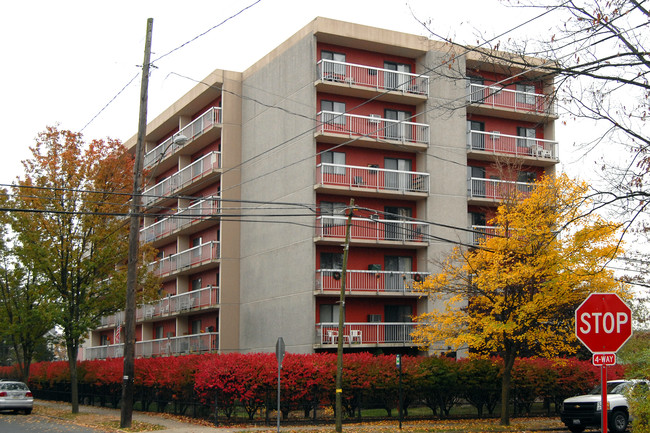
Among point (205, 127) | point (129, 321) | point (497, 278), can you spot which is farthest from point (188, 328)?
point (497, 278)

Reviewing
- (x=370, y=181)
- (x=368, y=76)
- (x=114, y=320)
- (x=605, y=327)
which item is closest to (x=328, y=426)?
(x=370, y=181)

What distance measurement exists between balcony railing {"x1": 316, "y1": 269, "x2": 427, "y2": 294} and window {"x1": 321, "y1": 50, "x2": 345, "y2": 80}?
30.8 ft

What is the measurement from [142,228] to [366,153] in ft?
75.3

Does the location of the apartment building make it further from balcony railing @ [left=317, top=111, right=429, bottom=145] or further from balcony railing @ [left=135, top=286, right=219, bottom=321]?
balcony railing @ [left=135, top=286, right=219, bottom=321]

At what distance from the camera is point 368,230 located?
35.8m

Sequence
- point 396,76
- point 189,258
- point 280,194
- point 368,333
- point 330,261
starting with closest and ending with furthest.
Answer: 1. point 368,333
2. point 330,261
3. point 280,194
4. point 396,76
5. point 189,258

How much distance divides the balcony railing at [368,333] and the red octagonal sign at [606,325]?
964 inches

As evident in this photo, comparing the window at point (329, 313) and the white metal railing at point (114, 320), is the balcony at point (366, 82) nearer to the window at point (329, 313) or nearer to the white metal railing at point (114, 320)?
the window at point (329, 313)

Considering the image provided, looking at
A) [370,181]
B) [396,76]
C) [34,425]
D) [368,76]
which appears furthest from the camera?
[396,76]

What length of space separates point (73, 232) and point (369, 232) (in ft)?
44.8

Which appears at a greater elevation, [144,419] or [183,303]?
[183,303]

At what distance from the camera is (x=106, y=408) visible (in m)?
36.8

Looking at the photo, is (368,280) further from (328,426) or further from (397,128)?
(328,426)

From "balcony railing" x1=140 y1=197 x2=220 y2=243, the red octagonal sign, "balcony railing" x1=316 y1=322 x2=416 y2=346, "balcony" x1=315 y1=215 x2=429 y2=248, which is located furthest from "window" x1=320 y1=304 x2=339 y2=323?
the red octagonal sign
